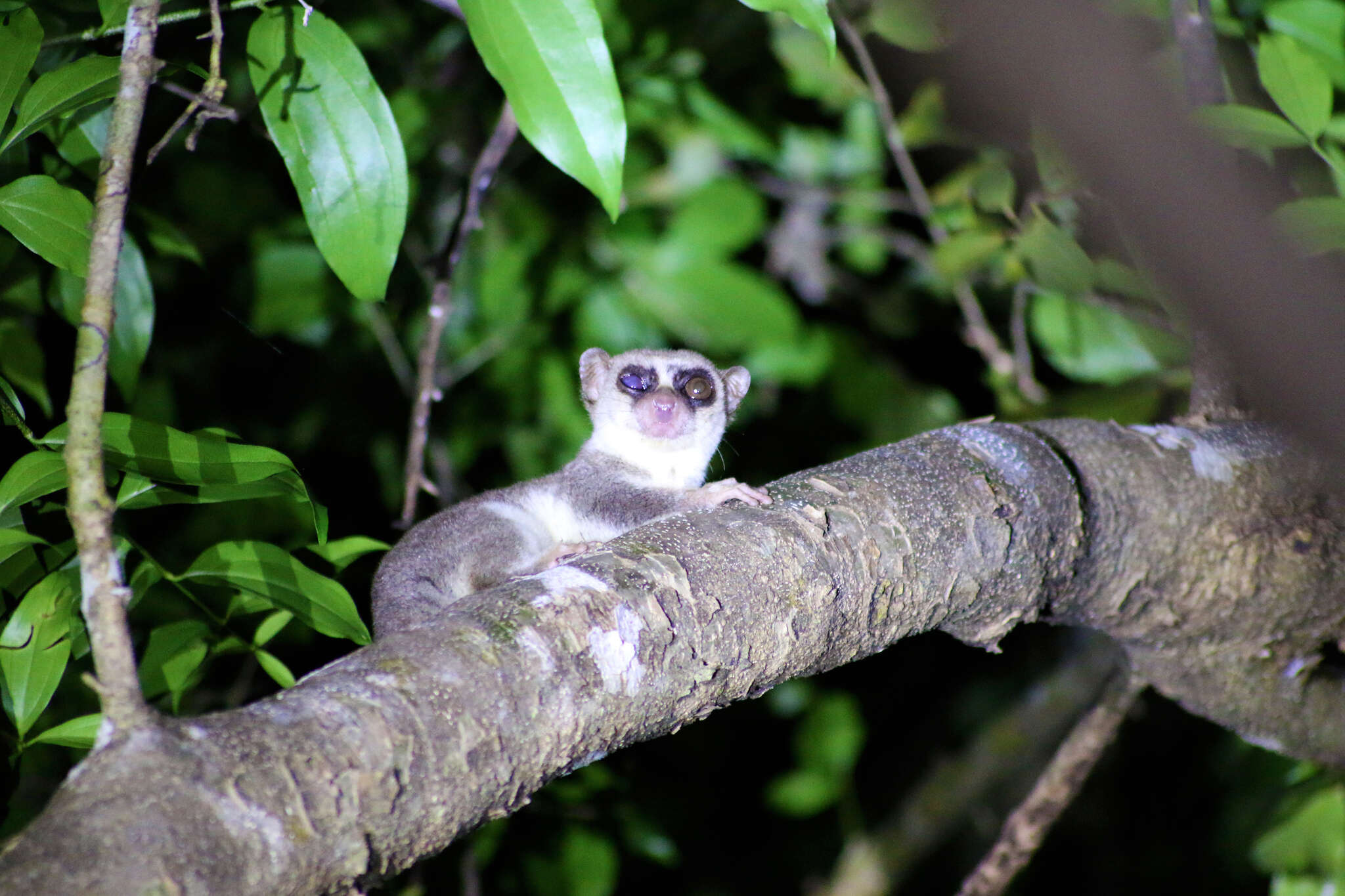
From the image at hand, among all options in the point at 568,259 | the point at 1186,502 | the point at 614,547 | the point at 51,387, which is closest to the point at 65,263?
the point at 614,547

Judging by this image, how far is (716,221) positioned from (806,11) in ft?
8.60

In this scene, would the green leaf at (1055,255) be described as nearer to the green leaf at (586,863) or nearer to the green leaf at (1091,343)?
the green leaf at (1091,343)

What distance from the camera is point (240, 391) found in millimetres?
4809

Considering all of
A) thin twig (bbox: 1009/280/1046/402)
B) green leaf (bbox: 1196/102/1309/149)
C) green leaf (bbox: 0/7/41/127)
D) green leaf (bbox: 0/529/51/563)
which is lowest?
thin twig (bbox: 1009/280/1046/402)

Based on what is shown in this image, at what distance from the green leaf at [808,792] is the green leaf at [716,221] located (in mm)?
2587

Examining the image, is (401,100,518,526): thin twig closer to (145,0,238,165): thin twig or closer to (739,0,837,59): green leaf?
(145,0,238,165): thin twig

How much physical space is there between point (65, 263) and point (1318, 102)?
107 inches

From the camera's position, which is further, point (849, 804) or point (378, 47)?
point (849, 804)

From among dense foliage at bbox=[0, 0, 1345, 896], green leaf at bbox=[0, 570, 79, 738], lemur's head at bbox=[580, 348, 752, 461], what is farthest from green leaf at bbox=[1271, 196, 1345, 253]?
green leaf at bbox=[0, 570, 79, 738]

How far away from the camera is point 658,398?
3.47 m

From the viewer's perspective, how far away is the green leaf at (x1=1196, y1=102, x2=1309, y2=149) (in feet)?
7.59

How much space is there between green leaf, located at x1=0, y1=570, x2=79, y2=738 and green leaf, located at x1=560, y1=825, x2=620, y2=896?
2239 mm

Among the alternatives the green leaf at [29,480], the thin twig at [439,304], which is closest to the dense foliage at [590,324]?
the green leaf at [29,480]

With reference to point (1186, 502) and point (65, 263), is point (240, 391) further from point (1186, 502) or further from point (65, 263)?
point (1186, 502)
